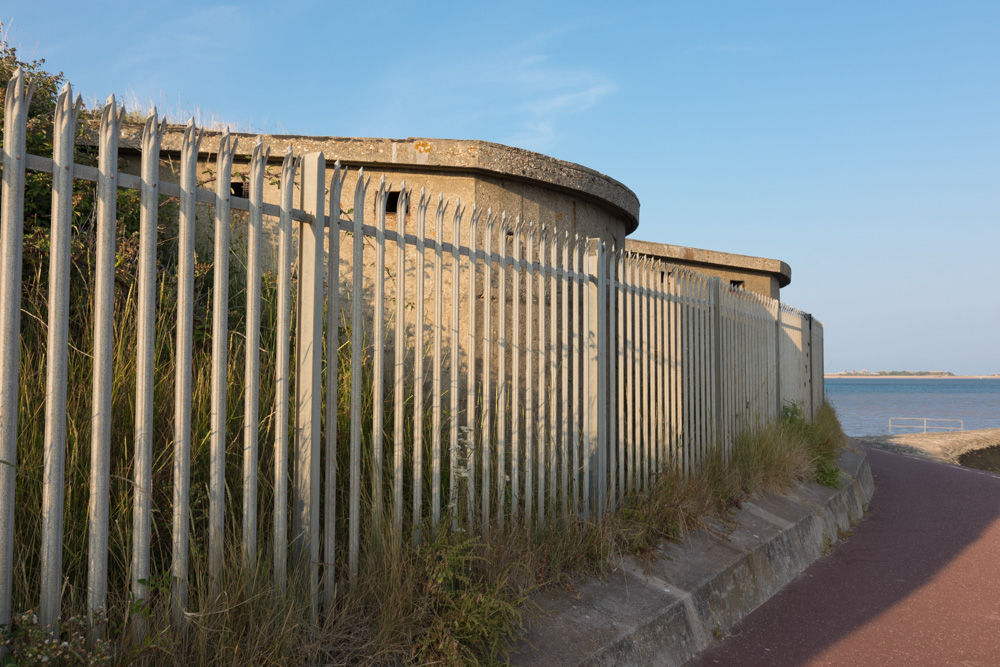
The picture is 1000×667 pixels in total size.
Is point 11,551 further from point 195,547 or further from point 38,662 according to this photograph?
point 195,547

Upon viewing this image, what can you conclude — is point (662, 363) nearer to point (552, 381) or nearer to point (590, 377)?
point (590, 377)

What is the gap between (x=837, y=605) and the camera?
16.6 feet

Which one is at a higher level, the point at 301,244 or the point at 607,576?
the point at 301,244

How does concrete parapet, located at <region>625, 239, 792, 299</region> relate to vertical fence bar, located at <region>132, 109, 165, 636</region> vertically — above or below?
above

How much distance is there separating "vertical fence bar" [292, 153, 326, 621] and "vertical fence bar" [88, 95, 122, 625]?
2.60 feet

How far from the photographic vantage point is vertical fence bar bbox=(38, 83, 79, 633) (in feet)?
7.52

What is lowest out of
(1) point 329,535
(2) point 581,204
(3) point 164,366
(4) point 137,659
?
(4) point 137,659

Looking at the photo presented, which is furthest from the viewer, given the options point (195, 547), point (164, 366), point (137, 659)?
point (164, 366)

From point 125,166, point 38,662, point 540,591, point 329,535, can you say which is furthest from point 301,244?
point 125,166

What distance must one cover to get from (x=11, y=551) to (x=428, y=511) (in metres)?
1.93

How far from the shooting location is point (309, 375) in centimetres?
309

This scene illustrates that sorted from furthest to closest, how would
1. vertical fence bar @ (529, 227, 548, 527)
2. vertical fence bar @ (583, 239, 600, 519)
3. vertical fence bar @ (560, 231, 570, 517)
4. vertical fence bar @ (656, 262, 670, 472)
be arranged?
vertical fence bar @ (656, 262, 670, 472) < vertical fence bar @ (583, 239, 600, 519) < vertical fence bar @ (560, 231, 570, 517) < vertical fence bar @ (529, 227, 548, 527)

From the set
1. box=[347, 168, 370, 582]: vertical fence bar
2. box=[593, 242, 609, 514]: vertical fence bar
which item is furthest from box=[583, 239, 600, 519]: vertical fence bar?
box=[347, 168, 370, 582]: vertical fence bar

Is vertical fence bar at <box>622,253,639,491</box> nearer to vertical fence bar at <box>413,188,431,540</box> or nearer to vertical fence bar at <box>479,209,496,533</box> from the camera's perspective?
vertical fence bar at <box>479,209,496,533</box>
